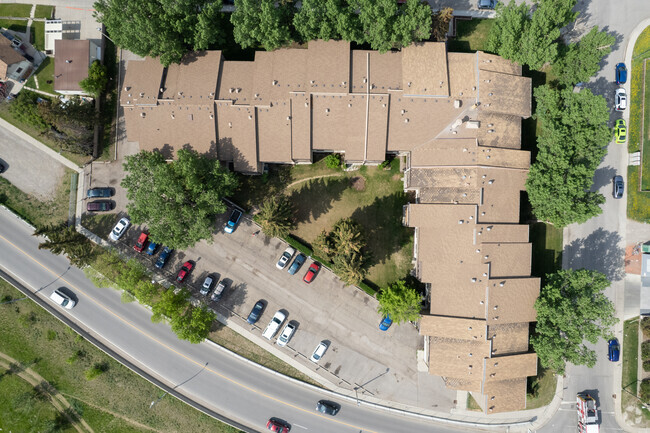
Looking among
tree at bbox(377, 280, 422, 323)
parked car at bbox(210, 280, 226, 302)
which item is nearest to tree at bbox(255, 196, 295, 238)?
parked car at bbox(210, 280, 226, 302)

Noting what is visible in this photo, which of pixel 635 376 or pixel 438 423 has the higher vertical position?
pixel 635 376

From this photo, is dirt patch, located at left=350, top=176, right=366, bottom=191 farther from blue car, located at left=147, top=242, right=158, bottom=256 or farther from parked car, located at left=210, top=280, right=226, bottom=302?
blue car, located at left=147, top=242, right=158, bottom=256

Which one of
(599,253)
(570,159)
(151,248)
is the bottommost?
(151,248)

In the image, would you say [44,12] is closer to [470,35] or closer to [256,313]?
[256,313]

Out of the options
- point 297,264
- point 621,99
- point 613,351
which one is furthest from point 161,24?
point 613,351

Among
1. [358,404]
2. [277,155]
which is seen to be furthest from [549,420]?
[277,155]

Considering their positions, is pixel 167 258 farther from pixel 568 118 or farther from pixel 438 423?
pixel 568 118
